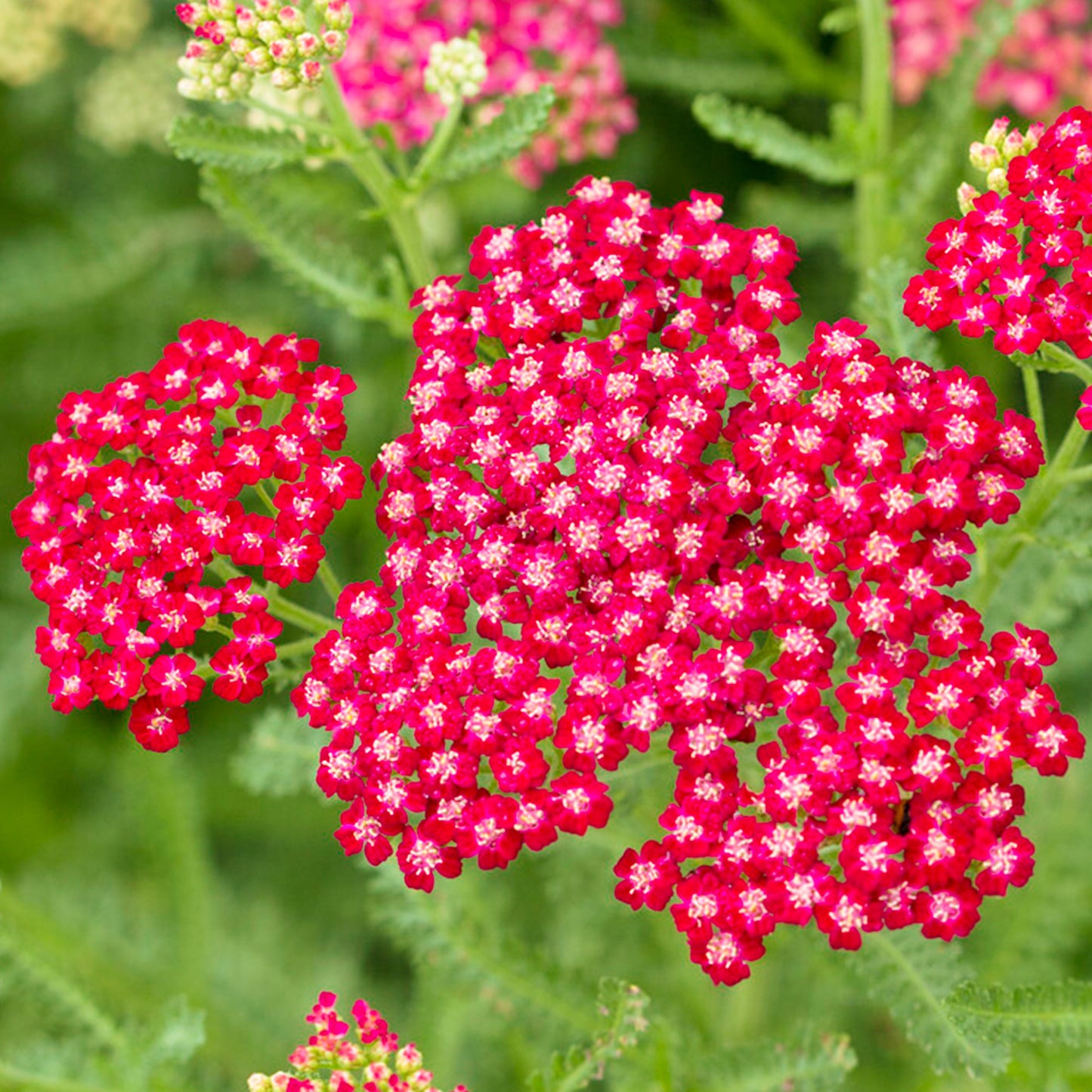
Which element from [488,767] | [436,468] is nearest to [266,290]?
[436,468]

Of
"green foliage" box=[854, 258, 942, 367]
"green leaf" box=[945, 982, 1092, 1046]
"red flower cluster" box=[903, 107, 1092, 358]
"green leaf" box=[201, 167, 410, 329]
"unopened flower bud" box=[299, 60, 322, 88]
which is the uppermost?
"red flower cluster" box=[903, 107, 1092, 358]

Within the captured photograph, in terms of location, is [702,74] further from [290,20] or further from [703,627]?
[703,627]

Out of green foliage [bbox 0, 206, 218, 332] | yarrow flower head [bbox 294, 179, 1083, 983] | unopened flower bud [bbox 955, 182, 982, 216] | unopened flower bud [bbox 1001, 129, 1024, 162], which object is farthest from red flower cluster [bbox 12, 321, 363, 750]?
green foliage [bbox 0, 206, 218, 332]

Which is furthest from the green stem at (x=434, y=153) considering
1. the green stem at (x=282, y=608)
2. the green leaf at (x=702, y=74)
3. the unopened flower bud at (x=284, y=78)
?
the green leaf at (x=702, y=74)

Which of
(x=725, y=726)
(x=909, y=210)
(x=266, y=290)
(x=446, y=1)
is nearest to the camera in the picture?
(x=725, y=726)

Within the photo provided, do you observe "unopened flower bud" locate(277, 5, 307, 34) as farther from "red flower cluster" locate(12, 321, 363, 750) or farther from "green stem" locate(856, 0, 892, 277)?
"green stem" locate(856, 0, 892, 277)

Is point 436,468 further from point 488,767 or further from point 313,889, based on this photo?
point 313,889
